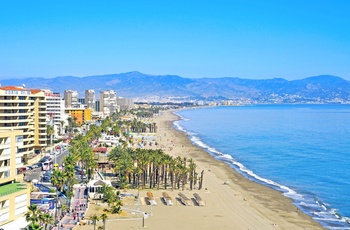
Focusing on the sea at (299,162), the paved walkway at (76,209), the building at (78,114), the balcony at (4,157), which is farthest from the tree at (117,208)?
the building at (78,114)

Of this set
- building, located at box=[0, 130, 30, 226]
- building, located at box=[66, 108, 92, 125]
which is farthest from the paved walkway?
building, located at box=[66, 108, 92, 125]

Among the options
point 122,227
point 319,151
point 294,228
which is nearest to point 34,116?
point 122,227

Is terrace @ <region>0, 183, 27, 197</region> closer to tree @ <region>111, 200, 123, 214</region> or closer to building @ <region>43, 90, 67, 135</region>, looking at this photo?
tree @ <region>111, 200, 123, 214</region>

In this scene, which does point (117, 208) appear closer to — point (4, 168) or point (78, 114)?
point (4, 168)

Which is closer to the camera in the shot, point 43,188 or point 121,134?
point 43,188

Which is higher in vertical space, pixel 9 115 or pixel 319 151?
pixel 9 115

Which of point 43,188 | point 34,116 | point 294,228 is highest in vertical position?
point 34,116

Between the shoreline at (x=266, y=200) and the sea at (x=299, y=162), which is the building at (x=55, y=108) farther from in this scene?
the shoreline at (x=266, y=200)

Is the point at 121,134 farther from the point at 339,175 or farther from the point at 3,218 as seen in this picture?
the point at 3,218
